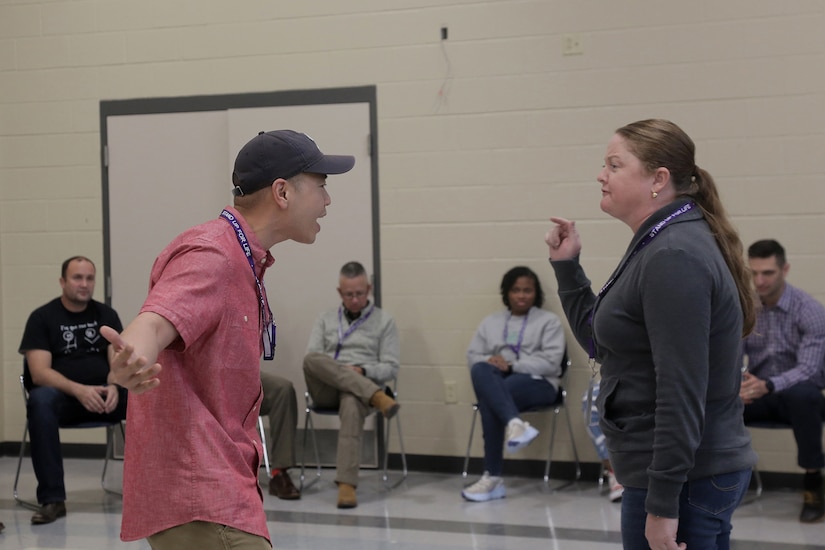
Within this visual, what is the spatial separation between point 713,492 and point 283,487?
377 centimetres

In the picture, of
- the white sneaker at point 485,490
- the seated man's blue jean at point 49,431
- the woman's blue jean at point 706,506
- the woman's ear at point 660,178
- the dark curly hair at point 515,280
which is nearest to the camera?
the woman's blue jean at point 706,506

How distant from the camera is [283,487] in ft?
17.4

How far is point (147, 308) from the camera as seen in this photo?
4.99ft

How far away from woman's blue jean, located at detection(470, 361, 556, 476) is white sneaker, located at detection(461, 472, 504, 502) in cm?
5

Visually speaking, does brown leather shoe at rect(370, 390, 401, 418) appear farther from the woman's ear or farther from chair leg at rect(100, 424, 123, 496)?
the woman's ear

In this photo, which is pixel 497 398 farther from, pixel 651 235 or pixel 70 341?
pixel 651 235

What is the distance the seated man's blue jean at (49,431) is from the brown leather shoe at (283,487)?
41.7 inches

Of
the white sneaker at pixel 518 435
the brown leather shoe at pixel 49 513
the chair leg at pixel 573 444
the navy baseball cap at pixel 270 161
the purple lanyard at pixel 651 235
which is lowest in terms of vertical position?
the brown leather shoe at pixel 49 513

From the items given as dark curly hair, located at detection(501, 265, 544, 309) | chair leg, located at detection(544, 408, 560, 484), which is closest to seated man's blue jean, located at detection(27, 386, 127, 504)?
dark curly hair, located at detection(501, 265, 544, 309)

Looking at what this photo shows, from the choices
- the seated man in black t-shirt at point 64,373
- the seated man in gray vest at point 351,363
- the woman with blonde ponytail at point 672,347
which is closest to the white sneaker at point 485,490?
the seated man in gray vest at point 351,363

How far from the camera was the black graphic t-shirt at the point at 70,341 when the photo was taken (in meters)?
5.24

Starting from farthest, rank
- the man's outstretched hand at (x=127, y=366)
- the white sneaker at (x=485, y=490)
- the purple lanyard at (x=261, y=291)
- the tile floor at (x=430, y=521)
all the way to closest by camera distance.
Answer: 1. the white sneaker at (x=485, y=490)
2. the tile floor at (x=430, y=521)
3. the purple lanyard at (x=261, y=291)
4. the man's outstretched hand at (x=127, y=366)

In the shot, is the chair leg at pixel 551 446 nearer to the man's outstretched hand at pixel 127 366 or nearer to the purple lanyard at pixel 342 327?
the purple lanyard at pixel 342 327

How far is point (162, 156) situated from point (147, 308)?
4.91 m
